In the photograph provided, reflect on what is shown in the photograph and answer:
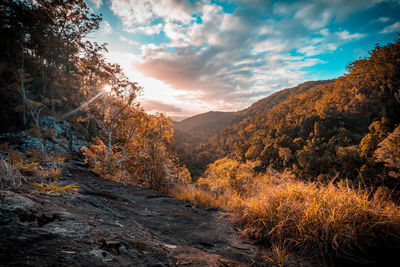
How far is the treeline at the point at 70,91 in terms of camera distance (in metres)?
8.77

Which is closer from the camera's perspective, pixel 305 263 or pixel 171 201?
pixel 305 263

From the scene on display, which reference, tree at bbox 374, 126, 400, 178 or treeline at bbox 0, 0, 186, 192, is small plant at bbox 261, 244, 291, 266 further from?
tree at bbox 374, 126, 400, 178

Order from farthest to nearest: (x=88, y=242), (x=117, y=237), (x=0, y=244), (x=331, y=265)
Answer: (x=331, y=265) → (x=117, y=237) → (x=88, y=242) → (x=0, y=244)

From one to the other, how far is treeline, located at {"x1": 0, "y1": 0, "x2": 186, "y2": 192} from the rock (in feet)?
1.82

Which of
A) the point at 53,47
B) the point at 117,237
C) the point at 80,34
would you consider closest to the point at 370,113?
the point at 117,237

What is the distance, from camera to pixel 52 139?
38.0ft

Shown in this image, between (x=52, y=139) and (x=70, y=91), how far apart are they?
1308cm

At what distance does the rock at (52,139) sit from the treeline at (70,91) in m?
0.56

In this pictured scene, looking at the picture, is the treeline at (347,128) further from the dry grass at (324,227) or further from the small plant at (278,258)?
the small plant at (278,258)

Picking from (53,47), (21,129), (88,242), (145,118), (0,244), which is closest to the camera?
(0,244)

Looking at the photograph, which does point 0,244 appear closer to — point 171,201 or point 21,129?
point 171,201

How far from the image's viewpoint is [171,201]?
452 centimetres

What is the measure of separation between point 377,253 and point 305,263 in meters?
0.82

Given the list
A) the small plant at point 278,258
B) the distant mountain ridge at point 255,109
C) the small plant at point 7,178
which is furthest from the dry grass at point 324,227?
the distant mountain ridge at point 255,109
